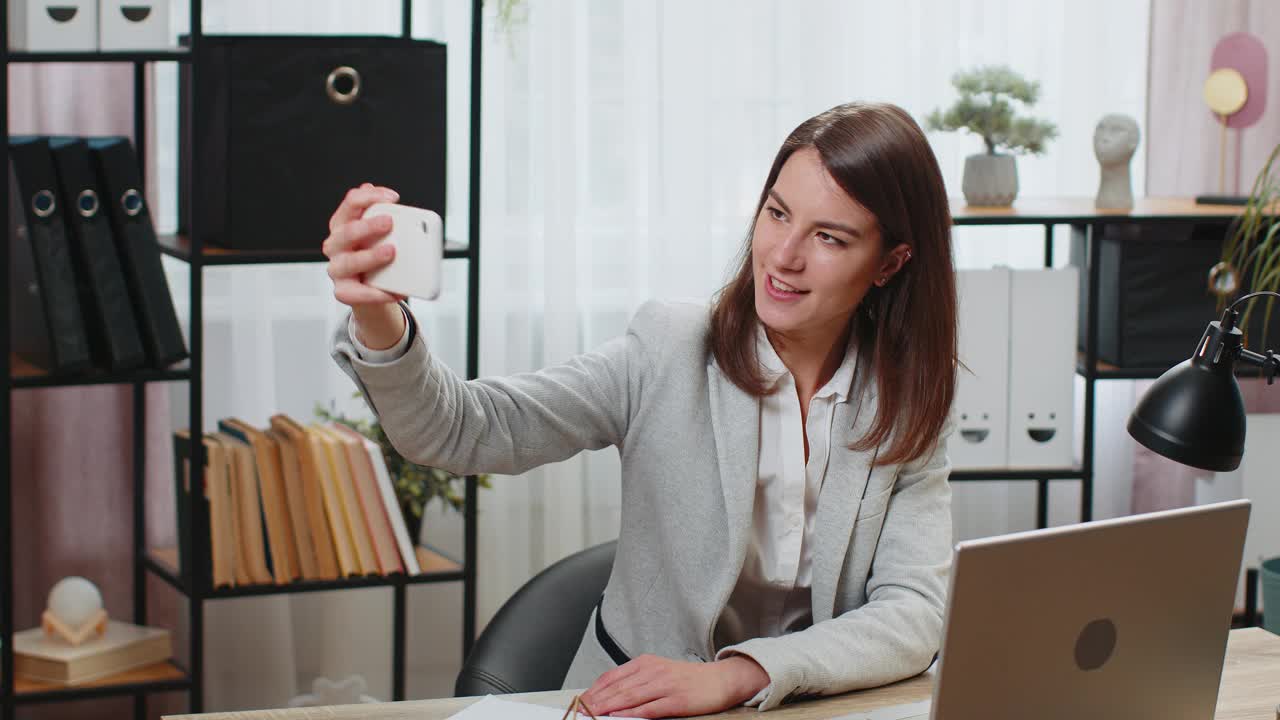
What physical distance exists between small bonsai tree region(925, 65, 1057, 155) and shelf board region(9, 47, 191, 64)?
1371mm

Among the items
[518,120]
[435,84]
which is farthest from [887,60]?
[435,84]

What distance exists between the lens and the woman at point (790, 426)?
155 cm

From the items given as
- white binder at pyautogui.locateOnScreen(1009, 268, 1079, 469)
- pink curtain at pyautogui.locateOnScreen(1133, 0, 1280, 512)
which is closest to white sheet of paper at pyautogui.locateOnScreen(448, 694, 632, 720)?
white binder at pyautogui.locateOnScreen(1009, 268, 1079, 469)

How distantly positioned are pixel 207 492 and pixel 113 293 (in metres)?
0.36

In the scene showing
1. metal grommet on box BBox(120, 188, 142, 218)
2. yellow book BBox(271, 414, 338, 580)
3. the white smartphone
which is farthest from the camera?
yellow book BBox(271, 414, 338, 580)

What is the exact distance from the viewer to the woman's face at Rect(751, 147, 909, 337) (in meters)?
1.55

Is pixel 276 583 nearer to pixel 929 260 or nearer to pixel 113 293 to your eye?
pixel 113 293

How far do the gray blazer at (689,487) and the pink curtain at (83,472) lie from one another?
4.42 ft

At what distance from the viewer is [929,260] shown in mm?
1656

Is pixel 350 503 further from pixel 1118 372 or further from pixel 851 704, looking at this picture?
pixel 1118 372

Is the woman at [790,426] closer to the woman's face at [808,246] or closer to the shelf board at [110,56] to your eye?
the woman's face at [808,246]

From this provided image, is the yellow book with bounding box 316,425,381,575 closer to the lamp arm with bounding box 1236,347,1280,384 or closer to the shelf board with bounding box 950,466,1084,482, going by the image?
the shelf board with bounding box 950,466,1084,482

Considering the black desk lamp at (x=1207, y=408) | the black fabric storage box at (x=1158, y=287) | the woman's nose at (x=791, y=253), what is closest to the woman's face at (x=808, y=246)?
the woman's nose at (x=791, y=253)

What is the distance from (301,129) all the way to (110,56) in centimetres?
32
